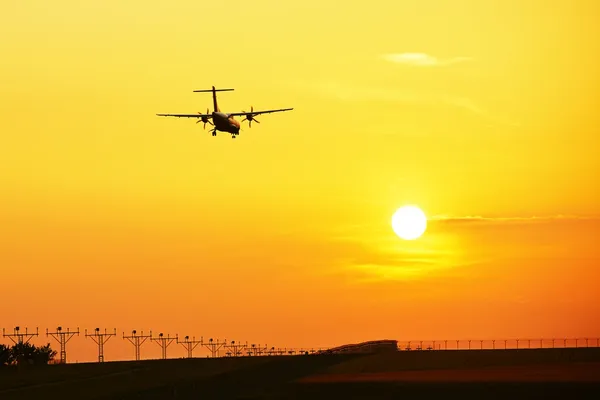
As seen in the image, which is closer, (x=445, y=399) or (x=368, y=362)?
(x=445, y=399)

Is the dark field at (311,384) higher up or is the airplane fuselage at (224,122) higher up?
the airplane fuselage at (224,122)

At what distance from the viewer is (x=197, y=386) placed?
132m

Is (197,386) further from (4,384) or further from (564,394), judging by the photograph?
(564,394)

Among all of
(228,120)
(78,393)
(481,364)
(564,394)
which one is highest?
(228,120)

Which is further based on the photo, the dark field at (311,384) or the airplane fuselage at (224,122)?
the airplane fuselage at (224,122)

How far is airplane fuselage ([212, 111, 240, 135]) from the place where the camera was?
171 meters

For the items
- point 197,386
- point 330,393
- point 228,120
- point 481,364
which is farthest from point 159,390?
point 481,364

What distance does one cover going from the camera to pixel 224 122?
562 feet

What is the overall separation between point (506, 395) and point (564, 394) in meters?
4.72

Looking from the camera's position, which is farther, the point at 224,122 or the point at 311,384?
the point at 224,122

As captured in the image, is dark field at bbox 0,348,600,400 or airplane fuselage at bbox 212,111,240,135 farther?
airplane fuselage at bbox 212,111,240,135

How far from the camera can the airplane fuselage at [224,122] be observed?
560ft

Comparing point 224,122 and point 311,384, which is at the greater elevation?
point 224,122

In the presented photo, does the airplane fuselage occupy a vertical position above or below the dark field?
above
